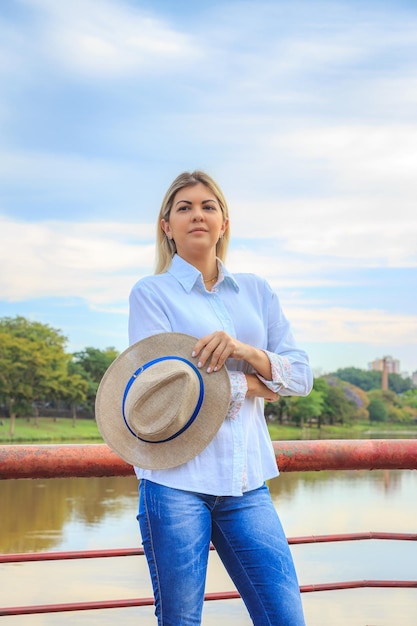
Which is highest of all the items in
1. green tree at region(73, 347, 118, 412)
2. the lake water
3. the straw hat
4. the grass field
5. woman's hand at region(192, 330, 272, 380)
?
green tree at region(73, 347, 118, 412)

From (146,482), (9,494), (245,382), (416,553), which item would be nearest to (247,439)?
(245,382)

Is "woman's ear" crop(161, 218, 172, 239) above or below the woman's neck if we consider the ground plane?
above

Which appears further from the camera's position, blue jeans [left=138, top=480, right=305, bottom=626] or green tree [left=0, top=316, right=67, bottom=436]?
green tree [left=0, top=316, right=67, bottom=436]

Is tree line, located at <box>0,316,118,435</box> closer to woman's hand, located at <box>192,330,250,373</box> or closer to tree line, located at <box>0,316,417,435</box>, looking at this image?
tree line, located at <box>0,316,417,435</box>

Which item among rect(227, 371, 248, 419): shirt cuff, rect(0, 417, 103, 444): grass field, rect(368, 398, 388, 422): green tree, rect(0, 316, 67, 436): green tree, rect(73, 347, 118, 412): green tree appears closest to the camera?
rect(227, 371, 248, 419): shirt cuff

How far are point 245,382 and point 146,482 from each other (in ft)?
1.06

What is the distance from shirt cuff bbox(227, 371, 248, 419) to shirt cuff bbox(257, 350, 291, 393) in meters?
0.07

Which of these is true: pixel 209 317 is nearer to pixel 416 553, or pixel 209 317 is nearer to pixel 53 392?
pixel 416 553

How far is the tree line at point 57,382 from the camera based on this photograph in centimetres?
6291

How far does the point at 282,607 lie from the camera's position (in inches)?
71.4

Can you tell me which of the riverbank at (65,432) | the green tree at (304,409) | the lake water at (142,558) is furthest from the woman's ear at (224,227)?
the green tree at (304,409)

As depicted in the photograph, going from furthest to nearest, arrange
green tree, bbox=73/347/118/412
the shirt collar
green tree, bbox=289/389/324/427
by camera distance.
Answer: green tree, bbox=289/389/324/427 < green tree, bbox=73/347/118/412 < the shirt collar

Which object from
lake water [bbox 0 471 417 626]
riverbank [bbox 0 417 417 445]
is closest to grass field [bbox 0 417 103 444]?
riverbank [bbox 0 417 417 445]

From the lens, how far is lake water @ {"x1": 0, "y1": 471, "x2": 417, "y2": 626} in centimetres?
3234
